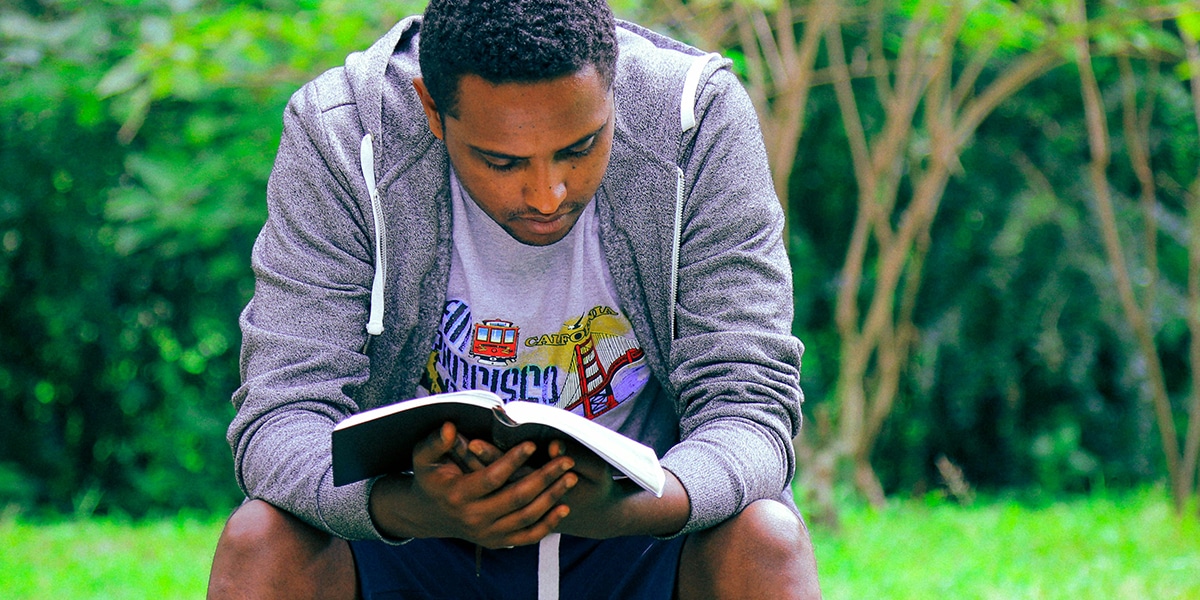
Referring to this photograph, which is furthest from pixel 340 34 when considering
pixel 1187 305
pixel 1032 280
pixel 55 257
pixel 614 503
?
pixel 1187 305

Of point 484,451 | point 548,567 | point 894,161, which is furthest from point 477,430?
point 894,161

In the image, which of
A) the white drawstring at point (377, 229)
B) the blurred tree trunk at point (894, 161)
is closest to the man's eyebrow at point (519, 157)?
the white drawstring at point (377, 229)

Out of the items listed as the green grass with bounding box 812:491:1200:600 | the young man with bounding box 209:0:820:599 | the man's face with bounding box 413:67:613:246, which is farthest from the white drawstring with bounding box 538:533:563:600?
the green grass with bounding box 812:491:1200:600

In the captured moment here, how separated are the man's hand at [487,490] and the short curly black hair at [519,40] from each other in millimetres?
520

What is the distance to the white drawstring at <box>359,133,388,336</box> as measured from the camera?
1.92 m

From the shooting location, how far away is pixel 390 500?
1661 mm

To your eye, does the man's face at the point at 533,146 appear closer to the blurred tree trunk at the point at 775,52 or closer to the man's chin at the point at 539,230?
the man's chin at the point at 539,230

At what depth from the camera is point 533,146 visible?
68.6 inches

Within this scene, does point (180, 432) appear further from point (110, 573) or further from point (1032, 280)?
point (1032, 280)

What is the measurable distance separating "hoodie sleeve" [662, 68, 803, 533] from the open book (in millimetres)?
251

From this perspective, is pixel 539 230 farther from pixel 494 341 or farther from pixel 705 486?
pixel 705 486

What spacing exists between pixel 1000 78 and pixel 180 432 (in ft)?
11.0

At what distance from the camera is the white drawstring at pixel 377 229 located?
192 centimetres

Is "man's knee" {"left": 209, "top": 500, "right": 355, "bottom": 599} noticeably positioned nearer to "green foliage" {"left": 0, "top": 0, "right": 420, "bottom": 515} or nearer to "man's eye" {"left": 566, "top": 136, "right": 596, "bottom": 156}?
"man's eye" {"left": 566, "top": 136, "right": 596, "bottom": 156}
